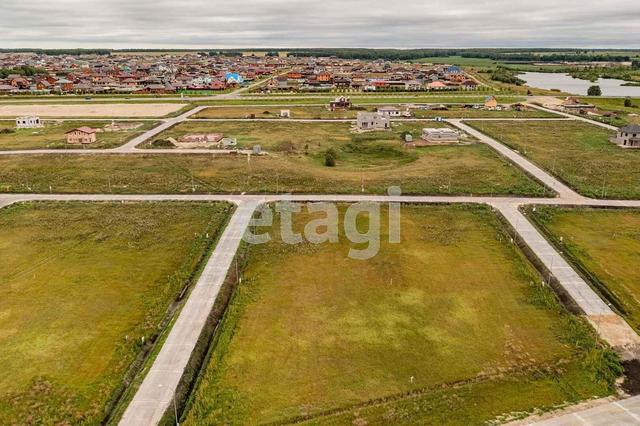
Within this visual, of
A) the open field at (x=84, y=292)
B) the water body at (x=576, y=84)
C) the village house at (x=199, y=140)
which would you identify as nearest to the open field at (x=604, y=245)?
the open field at (x=84, y=292)

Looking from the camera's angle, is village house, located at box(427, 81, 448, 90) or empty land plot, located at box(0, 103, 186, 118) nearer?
empty land plot, located at box(0, 103, 186, 118)

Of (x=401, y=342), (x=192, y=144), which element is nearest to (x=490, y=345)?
(x=401, y=342)

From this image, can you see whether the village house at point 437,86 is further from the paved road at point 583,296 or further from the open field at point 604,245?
the paved road at point 583,296

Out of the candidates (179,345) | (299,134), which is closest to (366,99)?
(299,134)

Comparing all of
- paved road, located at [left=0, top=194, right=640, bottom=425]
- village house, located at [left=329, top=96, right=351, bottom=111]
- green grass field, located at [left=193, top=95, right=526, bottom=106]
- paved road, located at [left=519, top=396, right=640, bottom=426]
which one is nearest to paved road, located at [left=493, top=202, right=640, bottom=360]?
paved road, located at [left=0, top=194, right=640, bottom=425]

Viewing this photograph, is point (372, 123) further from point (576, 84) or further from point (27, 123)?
point (576, 84)

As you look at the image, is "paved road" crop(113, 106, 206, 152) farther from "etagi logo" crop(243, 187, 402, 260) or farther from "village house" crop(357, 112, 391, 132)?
"etagi logo" crop(243, 187, 402, 260)
